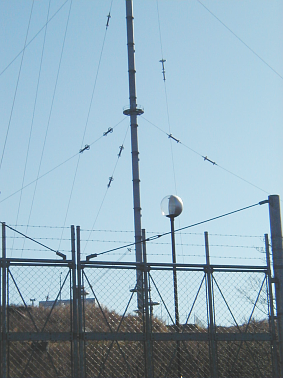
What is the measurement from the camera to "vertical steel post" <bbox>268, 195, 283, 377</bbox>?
1038cm

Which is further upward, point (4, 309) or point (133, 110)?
point (133, 110)

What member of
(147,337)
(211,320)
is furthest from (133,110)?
(147,337)

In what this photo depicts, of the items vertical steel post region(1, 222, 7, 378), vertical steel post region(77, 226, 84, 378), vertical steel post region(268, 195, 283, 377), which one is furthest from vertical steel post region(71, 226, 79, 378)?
vertical steel post region(268, 195, 283, 377)

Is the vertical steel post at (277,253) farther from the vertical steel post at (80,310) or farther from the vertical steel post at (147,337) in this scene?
the vertical steel post at (80,310)

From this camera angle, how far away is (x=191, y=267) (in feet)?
32.9

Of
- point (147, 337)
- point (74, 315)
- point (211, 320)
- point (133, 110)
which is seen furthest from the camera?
point (133, 110)

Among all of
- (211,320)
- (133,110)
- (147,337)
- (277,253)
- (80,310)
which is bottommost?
(147,337)

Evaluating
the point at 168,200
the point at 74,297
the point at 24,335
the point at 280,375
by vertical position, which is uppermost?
the point at 168,200

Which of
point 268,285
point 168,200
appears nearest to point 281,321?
point 268,285

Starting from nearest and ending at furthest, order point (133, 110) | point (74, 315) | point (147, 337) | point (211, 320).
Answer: point (74, 315), point (147, 337), point (211, 320), point (133, 110)

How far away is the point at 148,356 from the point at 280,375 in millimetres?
2489

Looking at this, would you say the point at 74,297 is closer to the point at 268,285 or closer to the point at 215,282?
the point at 215,282

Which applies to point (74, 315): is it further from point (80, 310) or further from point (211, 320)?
point (211, 320)

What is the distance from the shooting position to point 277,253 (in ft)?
34.2
